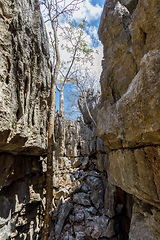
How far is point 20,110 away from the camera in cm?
314

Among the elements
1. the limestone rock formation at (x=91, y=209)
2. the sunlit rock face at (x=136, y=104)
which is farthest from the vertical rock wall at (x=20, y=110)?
the sunlit rock face at (x=136, y=104)

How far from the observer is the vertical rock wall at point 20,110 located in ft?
8.55

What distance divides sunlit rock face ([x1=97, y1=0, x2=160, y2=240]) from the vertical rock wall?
2609 millimetres

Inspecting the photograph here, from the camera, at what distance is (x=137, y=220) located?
2.93m

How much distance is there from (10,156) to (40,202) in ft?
12.2

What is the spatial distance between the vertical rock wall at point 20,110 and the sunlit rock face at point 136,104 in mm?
2609

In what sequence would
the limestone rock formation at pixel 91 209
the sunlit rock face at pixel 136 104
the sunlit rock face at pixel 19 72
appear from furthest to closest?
the limestone rock formation at pixel 91 209, the sunlit rock face at pixel 19 72, the sunlit rock face at pixel 136 104

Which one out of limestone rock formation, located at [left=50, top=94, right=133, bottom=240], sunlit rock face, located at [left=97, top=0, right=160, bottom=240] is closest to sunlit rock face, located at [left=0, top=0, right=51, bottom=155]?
sunlit rock face, located at [left=97, top=0, right=160, bottom=240]

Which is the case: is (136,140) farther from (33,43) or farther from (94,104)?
(94,104)

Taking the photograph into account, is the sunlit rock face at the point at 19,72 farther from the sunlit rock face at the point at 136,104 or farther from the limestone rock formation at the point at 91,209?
the limestone rock formation at the point at 91,209

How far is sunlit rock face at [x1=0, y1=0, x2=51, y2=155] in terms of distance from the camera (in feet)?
8.28

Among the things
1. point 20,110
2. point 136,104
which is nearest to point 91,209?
point 20,110

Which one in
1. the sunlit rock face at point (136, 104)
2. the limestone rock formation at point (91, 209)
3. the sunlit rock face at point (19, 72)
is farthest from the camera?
the limestone rock formation at point (91, 209)

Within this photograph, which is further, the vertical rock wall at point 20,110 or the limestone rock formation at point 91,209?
the limestone rock formation at point 91,209
